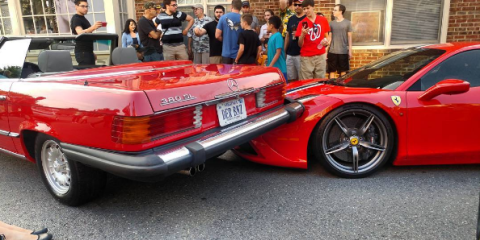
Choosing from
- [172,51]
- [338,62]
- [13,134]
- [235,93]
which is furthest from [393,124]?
[172,51]

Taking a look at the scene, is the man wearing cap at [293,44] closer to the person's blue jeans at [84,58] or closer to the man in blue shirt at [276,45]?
the man in blue shirt at [276,45]

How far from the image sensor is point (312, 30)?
567cm

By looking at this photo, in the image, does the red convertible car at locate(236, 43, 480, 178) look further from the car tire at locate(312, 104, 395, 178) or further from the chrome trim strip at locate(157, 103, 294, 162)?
the chrome trim strip at locate(157, 103, 294, 162)

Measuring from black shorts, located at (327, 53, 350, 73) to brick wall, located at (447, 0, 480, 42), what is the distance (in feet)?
8.31

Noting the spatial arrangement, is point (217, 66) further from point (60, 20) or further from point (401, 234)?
point (60, 20)

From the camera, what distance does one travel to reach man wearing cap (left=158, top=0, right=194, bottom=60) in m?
6.06

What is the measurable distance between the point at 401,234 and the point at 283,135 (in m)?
1.32

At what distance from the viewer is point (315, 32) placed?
18.7 ft

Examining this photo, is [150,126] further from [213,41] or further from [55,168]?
[213,41]

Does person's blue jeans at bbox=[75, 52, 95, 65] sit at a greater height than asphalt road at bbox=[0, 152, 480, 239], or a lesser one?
greater

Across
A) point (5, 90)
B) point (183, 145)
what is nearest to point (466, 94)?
point (183, 145)

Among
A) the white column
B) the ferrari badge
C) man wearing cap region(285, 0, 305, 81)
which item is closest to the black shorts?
man wearing cap region(285, 0, 305, 81)

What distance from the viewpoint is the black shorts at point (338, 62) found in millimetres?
6875

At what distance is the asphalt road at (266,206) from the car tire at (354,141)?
13 cm
